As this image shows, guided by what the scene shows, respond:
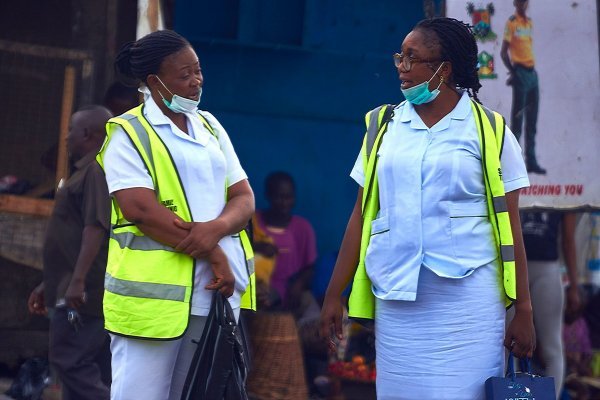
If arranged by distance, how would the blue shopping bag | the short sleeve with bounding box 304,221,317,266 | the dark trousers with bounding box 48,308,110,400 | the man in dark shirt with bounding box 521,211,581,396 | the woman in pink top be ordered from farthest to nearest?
the short sleeve with bounding box 304,221,317,266
the woman in pink top
the man in dark shirt with bounding box 521,211,581,396
the dark trousers with bounding box 48,308,110,400
the blue shopping bag

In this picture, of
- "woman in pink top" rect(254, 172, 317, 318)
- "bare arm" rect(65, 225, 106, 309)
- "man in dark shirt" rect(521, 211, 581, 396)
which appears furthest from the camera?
"woman in pink top" rect(254, 172, 317, 318)

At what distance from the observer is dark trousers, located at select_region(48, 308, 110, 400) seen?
5.52 metres

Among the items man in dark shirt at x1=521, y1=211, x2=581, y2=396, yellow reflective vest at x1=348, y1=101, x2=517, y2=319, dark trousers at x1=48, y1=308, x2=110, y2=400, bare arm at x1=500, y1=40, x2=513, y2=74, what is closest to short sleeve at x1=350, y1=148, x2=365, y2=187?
yellow reflective vest at x1=348, y1=101, x2=517, y2=319

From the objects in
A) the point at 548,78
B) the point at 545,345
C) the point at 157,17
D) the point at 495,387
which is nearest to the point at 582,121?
the point at 548,78

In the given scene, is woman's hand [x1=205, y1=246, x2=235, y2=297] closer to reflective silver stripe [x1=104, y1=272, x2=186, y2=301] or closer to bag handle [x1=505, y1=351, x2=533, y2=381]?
reflective silver stripe [x1=104, y1=272, x2=186, y2=301]

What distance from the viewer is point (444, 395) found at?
366cm

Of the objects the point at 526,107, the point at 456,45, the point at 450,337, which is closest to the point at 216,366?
the point at 450,337

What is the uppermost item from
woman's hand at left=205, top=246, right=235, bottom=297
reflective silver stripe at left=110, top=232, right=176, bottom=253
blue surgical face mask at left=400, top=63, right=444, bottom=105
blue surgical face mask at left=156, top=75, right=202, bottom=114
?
blue surgical face mask at left=400, top=63, right=444, bottom=105

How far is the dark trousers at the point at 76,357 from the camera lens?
552 cm

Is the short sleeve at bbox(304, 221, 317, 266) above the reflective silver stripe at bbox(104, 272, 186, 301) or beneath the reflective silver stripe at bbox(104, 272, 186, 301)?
above

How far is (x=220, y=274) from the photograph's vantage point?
387cm

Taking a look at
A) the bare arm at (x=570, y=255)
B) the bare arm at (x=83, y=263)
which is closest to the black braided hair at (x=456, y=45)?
the bare arm at (x=83, y=263)

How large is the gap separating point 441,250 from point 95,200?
2.24 metres

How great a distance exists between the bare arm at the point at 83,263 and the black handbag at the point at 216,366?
1.58 m
